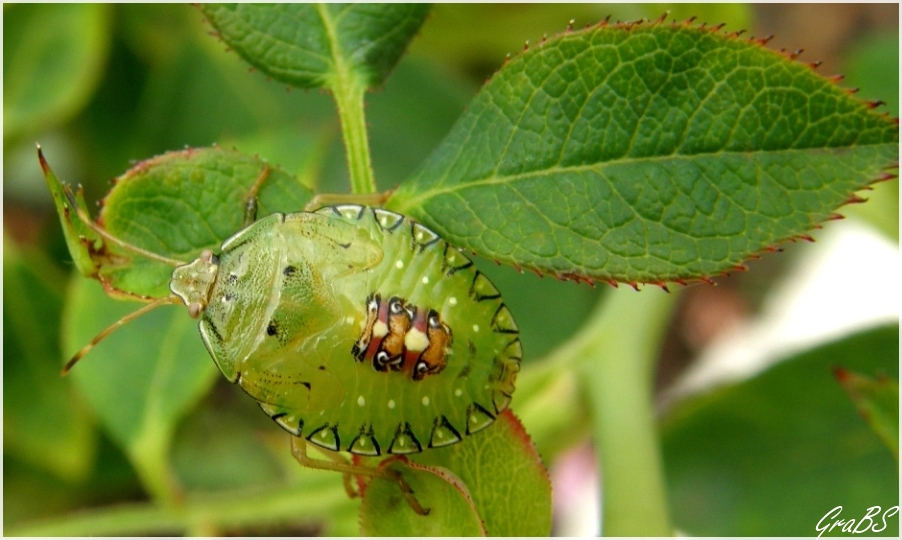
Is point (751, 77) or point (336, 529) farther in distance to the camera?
point (336, 529)

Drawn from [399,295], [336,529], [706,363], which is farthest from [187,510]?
[706,363]

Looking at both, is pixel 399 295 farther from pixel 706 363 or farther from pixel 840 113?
pixel 706 363

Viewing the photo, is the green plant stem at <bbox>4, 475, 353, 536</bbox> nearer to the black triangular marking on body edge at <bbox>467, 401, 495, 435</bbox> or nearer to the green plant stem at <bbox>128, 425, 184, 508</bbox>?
the green plant stem at <bbox>128, 425, 184, 508</bbox>

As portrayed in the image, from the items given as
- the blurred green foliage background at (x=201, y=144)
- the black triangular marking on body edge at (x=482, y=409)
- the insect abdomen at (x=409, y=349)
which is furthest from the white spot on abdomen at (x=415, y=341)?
the blurred green foliage background at (x=201, y=144)

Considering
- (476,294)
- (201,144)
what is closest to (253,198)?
(476,294)

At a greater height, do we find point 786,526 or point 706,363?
point 706,363

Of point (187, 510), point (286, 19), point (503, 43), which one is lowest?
point (187, 510)

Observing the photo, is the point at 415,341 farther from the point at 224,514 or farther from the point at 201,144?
the point at 201,144
